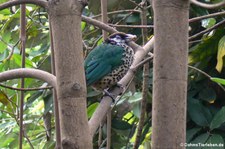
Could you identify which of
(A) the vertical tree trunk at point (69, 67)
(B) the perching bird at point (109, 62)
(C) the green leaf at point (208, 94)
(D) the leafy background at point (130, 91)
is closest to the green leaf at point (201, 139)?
(D) the leafy background at point (130, 91)

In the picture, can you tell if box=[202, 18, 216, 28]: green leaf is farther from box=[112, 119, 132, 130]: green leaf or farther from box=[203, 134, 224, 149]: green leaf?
box=[112, 119, 132, 130]: green leaf

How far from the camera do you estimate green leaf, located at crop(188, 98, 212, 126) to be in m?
1.88

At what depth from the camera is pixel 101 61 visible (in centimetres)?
205

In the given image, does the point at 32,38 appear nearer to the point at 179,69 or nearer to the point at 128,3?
the point at 128,3

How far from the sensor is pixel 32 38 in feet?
7.90

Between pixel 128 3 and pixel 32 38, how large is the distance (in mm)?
505

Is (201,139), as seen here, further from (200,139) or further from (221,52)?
(221,52)

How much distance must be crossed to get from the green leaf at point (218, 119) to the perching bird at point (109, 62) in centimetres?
40

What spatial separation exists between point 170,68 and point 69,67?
0.18 metres

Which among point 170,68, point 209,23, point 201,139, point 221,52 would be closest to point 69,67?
point 170,68

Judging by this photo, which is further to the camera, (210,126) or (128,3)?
(128,3)

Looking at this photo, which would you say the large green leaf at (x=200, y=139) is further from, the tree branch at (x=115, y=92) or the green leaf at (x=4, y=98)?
the green leaf at (x=4, y=98)

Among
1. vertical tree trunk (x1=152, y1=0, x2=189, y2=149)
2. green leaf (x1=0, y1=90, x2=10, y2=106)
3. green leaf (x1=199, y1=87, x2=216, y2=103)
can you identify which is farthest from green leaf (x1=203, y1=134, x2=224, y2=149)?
vertical tree trunk (x1=152, y1=0, x2=189, y2=149)

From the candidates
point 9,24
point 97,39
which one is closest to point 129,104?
point 97,39
